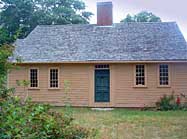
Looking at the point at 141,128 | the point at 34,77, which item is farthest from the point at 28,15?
the point at 141,128

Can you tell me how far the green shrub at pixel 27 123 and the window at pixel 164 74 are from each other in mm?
19095

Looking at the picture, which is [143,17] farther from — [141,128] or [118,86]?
[141,128]

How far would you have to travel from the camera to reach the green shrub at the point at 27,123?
3854 mm

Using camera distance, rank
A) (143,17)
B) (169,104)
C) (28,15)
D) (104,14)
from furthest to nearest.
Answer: (143,17) < (28,15) < (104,14) < (169,104)

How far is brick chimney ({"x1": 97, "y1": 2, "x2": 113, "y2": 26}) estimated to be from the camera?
27.3 meters

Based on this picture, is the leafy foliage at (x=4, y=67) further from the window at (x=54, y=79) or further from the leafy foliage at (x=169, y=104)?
the window at (x=54, y=79)

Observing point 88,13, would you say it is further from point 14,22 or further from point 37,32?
point 37,32

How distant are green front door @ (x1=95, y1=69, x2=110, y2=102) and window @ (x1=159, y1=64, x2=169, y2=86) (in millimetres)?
3147

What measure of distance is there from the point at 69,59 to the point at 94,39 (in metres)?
2.87

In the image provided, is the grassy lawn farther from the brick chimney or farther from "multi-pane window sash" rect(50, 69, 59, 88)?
the brick chimney

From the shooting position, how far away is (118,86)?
79.1 ft

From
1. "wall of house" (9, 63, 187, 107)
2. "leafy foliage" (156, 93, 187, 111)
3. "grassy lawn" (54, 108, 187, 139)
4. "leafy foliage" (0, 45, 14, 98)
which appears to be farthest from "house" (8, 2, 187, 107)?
"leafy foliage" (0, 45, 14, 98)

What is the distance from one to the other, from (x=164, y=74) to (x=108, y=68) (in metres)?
3.36

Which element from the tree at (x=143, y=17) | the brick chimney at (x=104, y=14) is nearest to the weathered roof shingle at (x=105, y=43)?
the brick chimney at (x=104, y=14)
